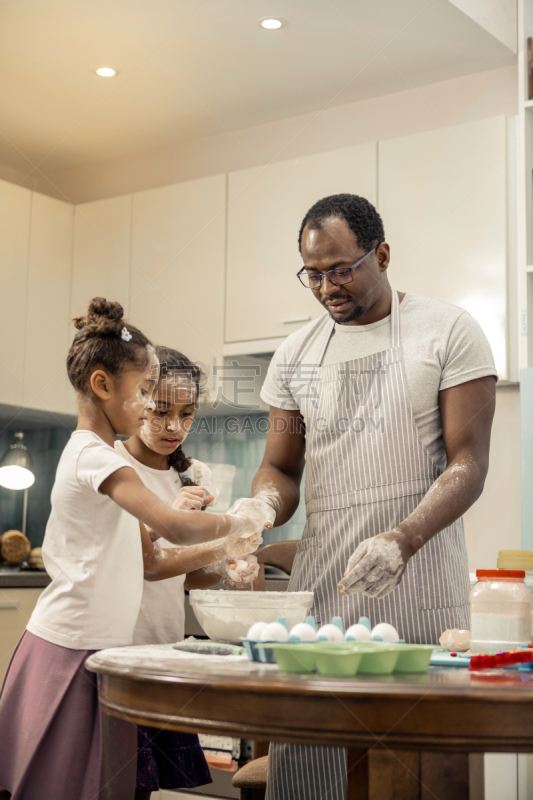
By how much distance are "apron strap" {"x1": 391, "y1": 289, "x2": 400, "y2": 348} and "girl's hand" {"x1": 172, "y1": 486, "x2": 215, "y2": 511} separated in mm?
432

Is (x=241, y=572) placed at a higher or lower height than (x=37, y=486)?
lower

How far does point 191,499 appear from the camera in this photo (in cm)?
142

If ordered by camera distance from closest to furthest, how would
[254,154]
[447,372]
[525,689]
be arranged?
[525,689], [447,372], [254,154]

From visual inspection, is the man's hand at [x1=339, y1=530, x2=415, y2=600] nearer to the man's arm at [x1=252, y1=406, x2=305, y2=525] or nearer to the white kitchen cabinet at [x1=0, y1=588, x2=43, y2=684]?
the man's arm at [x1=252, y1=406, x2=305, y2=525]

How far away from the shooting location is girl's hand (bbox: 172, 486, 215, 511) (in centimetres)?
140

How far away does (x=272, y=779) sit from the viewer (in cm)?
128

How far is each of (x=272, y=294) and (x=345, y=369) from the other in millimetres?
1258

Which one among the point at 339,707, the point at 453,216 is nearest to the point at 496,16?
the point at 453,216

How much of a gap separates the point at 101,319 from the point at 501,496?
4.88 feet

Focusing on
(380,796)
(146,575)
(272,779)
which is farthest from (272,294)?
(380,796)

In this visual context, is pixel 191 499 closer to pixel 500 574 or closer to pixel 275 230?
pixel 500 574

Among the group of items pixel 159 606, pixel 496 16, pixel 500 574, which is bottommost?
pixel 159 606

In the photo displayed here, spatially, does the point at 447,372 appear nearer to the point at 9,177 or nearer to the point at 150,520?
the point at 150,520

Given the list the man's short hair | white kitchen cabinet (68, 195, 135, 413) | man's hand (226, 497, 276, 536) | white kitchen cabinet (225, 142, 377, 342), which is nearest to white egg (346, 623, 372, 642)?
man's hand (226, 497, 276, 536)
